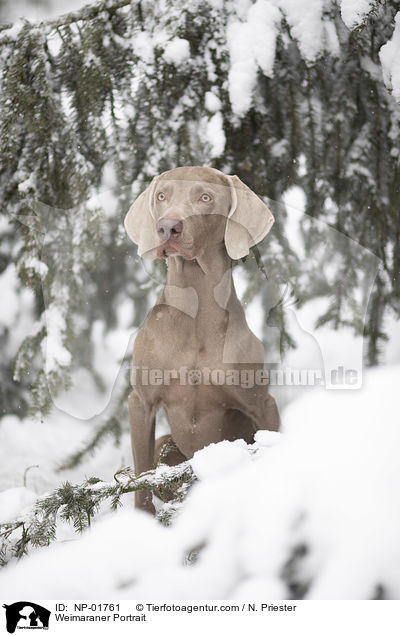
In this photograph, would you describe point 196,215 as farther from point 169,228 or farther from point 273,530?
point 273,530

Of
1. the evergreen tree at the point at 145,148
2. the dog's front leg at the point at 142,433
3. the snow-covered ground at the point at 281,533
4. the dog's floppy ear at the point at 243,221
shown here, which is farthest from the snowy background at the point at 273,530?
the evergreen tree at the point at 145,148

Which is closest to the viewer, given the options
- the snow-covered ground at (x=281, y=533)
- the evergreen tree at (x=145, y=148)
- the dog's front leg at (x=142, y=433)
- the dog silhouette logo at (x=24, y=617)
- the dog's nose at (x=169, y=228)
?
the snow-covered ground at (x=281, y=533)

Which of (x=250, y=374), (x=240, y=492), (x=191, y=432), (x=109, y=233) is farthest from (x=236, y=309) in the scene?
(x=240, y=492)

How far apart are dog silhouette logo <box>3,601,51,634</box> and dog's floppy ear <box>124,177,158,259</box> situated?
0.58m

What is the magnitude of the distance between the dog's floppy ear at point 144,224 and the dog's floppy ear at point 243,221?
136mm

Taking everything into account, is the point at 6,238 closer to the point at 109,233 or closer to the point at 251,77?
the point at 109,233

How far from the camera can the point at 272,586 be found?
1.77 ft

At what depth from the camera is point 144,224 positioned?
3.35ft

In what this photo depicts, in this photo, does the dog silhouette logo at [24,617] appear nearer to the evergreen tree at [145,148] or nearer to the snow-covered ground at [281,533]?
the snow-covered ground at [281,533]

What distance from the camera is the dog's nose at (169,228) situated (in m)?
0.90

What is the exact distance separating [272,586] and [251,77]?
1000 millimetres

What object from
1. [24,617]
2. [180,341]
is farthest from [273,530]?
[180,341]

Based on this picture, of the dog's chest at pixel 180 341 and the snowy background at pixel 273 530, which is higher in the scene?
the snowy background at pixel 273 530

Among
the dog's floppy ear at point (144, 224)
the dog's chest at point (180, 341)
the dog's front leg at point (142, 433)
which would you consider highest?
the dog's floppy ear at point (144, 224)
